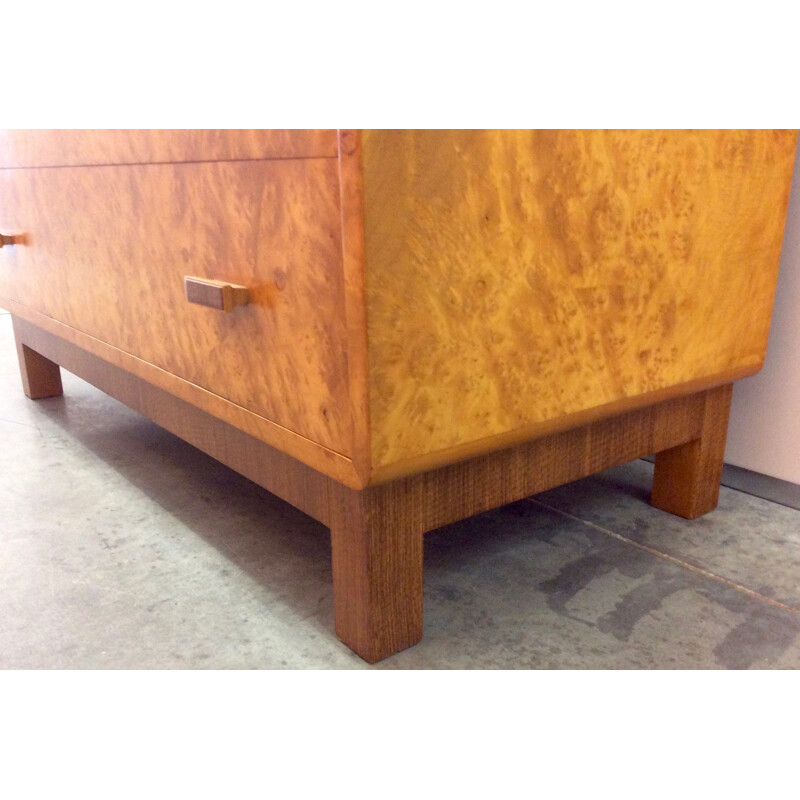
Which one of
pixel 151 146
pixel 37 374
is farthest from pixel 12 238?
pixel 151 146

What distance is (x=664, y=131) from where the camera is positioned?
31.4 inches

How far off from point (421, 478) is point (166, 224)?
428 millimetres

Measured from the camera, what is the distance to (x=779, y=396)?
3.65 feet

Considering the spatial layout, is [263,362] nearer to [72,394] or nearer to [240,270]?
[240,270]

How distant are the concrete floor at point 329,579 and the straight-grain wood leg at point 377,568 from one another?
0.07 feet

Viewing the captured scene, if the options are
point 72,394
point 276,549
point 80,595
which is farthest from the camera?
point 72,394

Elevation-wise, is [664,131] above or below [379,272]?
above

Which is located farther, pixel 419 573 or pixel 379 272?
pixel 419 573

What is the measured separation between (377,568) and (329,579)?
0.20 meters

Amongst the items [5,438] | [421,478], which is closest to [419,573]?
[421,478]

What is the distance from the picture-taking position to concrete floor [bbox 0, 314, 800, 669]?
0.76m

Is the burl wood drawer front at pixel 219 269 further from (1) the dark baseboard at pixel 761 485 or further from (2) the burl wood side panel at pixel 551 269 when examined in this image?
(1) the dark baseboard at pixel 761 485

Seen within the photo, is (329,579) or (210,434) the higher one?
(210,434)

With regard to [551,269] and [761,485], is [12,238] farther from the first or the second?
[761,485]
